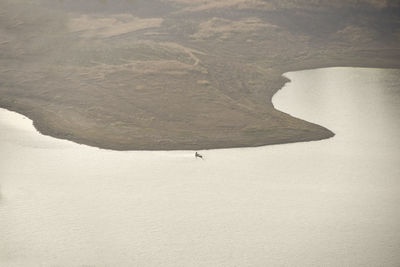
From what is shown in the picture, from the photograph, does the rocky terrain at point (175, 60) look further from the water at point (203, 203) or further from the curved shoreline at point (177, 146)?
the water at point (203, 203)

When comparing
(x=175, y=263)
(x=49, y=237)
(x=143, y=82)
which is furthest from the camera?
(x=143, y=82)

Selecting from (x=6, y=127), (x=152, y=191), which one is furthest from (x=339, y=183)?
(x=6, y=127)

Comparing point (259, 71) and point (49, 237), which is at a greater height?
point (259, 71)

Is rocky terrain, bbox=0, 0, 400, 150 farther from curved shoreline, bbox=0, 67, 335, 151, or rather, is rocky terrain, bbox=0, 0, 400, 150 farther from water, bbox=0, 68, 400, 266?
water, bbox=0, 68, 400, 266

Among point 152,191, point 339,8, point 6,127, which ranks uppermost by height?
point 339,8

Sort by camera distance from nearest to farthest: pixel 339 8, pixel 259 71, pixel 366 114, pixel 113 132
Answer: pixel 113 132
pixel 366 114
pixel 259 71
pixel 339 8

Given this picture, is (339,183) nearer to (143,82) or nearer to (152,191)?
(152,191)

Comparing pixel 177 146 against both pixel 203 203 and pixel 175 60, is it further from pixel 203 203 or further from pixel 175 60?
pixel 175 60

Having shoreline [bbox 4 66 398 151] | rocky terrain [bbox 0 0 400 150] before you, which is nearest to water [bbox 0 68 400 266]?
shoreline [bbox 4 66 398 151]
